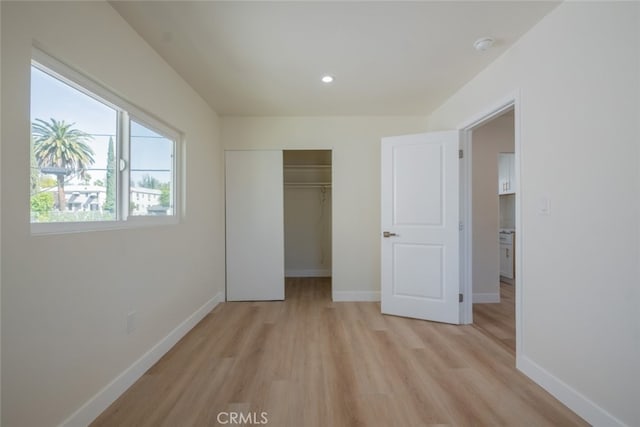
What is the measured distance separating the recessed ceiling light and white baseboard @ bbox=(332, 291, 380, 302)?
2.70 m

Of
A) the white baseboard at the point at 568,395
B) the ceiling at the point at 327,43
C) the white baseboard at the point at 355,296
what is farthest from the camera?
the white baseboard at the point at 355,296

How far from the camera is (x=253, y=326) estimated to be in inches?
103

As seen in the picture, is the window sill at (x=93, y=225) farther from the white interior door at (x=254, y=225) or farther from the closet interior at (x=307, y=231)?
the closet interior at (x=307, y=231)

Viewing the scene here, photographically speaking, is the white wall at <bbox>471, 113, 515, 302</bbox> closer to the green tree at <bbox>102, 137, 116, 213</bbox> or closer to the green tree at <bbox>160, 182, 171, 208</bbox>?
the green tree at <bbox>160, 182, 171, 208</bbox>

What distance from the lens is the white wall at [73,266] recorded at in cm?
105

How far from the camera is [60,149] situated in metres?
1.32

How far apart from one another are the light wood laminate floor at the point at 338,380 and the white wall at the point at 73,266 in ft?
1.12

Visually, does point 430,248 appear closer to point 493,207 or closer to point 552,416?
point 493,207

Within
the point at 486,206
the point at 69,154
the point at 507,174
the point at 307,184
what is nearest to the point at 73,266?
the point at 69,154

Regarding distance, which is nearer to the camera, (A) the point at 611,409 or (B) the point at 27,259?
(B) the point at 27,259

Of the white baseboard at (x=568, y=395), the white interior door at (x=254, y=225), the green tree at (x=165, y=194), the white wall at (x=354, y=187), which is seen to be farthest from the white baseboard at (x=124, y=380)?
the white baseboard at (x=568, y=395)

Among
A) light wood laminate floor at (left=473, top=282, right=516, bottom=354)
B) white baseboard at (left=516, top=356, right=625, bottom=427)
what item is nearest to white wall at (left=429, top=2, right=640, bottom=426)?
white baseboard at (left=516, top=356, right=625, bottom=427)

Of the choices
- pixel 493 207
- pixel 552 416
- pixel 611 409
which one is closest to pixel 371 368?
pixel 552 416

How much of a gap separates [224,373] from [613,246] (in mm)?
2381
